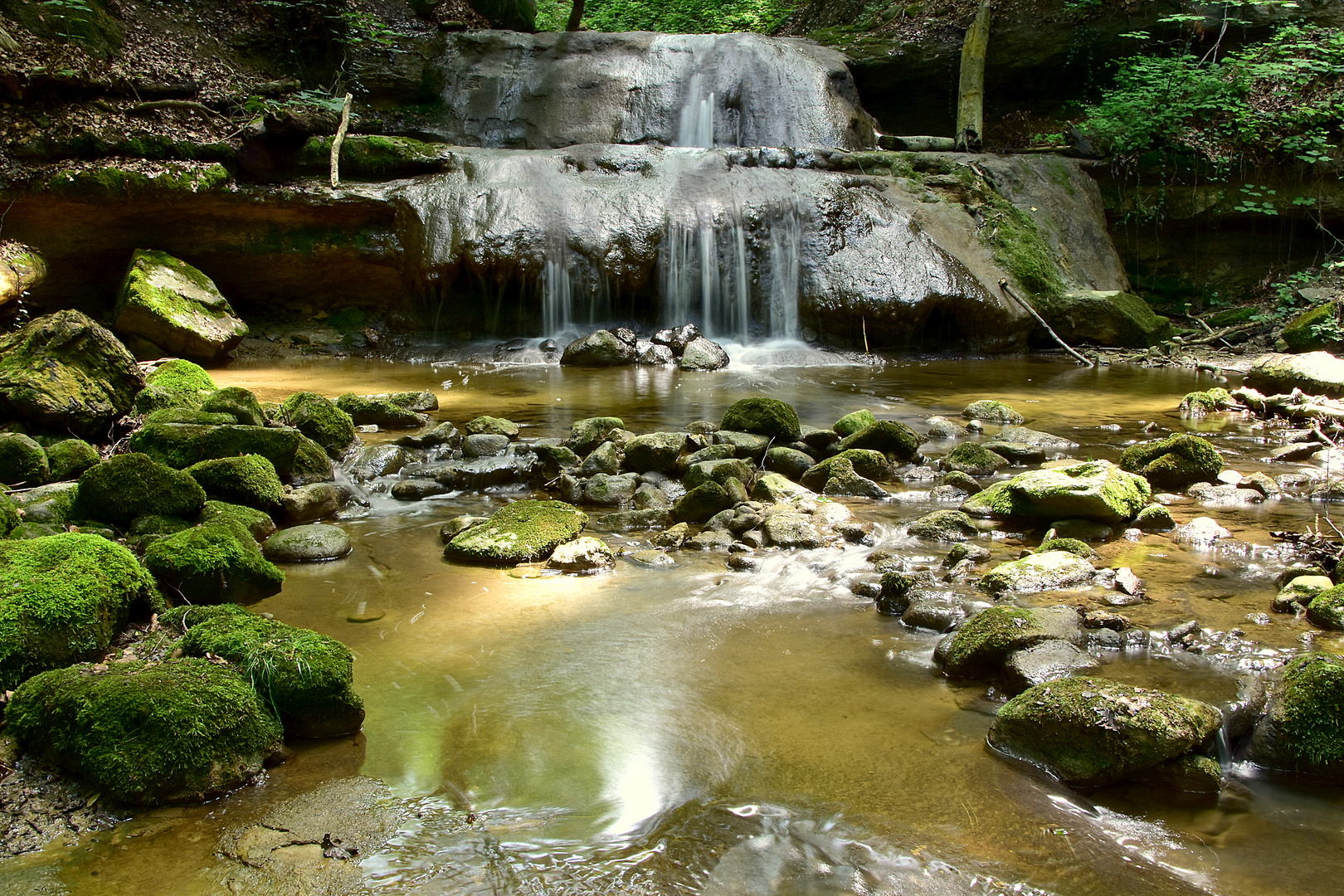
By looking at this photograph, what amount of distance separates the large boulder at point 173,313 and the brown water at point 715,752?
642 centimetres

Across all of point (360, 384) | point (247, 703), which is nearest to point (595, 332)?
point (360, 384)

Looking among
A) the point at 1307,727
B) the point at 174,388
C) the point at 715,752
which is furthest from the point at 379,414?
the point at 1307,727

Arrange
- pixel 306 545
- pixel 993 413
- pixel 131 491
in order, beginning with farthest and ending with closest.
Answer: pixel 993 413
pixel 306 545
pixel 131 491

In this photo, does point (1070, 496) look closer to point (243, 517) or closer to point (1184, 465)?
point (1184, 465)

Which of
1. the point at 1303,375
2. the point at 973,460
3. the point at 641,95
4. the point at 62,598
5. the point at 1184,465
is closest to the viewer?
the point at 62,598

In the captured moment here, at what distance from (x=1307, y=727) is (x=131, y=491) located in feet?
16.2

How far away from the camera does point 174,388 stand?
6.17 m

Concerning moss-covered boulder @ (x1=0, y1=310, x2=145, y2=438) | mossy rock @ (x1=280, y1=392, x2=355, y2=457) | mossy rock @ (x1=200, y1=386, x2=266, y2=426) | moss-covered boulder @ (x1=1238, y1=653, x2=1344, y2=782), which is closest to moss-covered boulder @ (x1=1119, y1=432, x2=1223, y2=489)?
moss-covered boulder @ (x1=1238, y1=653, x2=1344, y2=782)

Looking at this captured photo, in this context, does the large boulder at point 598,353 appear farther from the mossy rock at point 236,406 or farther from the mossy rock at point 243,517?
the mossy rock at point 243,517

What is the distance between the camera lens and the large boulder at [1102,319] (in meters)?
12.4

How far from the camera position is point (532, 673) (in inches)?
128

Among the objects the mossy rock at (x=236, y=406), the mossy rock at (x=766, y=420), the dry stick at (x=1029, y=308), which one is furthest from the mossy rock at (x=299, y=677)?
the dry stick at (x=1029, y=308)

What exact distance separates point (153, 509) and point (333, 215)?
816 cm

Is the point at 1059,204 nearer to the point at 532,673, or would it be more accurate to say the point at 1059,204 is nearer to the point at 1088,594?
the point at 1088,594
